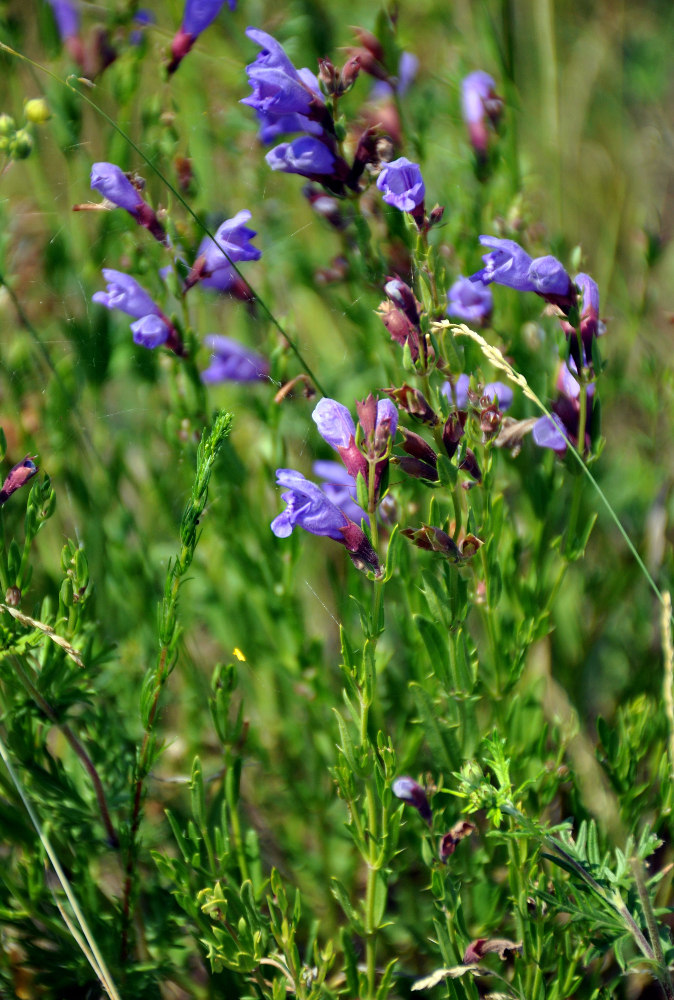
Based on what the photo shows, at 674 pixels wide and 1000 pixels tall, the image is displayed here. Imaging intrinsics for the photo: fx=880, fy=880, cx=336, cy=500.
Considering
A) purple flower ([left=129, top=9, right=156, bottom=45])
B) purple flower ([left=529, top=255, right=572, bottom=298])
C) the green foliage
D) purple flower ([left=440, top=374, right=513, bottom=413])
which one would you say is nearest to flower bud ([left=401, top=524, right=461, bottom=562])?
the green foliage

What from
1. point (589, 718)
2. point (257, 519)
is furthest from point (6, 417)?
point (589, 718)

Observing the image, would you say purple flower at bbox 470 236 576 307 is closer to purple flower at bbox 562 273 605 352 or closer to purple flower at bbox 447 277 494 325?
purple flower at bbox 562 273 605 352

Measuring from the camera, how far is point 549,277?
1.74 metres

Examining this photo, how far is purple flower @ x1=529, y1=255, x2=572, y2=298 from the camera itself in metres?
1.72

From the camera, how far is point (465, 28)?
13.9 ft

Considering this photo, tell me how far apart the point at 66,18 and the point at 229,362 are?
1.38m

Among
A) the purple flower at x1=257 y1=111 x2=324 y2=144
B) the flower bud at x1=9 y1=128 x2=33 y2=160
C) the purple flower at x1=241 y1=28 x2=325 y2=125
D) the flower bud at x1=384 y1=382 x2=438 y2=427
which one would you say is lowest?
Answer: the flower bud at x1=384 y1=382 x2=438 y2=427

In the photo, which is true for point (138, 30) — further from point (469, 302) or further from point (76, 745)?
point (76, 745)

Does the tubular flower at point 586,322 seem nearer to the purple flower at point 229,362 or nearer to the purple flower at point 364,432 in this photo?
the purple flower at point 364,432

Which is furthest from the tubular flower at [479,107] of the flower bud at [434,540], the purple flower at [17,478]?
the purple flower at [17,478]

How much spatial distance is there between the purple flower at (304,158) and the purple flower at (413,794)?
1.33 metres

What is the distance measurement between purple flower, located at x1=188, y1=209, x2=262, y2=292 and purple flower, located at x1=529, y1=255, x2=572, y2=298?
621 mm

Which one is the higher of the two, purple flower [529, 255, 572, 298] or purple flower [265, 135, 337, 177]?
purple flower [265, 135, 337, 177]

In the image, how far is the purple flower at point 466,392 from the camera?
176cm
